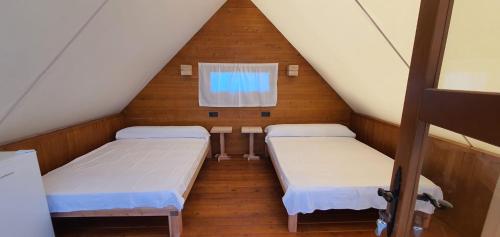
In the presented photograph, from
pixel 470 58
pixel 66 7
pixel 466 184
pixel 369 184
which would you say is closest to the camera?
pixel 470 58

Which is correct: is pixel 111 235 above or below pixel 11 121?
below

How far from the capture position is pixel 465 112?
494 mm

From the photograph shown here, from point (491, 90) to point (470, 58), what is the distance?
15 cm

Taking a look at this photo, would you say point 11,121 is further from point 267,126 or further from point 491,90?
point 267,126

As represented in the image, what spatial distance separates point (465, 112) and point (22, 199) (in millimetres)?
2190

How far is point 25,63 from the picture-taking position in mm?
1266

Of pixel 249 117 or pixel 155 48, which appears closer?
pixel 155 48

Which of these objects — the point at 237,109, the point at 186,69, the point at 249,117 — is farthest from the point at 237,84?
the point at 186,69

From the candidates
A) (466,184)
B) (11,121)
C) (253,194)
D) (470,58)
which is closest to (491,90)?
(470,58)

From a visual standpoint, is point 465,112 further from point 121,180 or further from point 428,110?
point 121,180

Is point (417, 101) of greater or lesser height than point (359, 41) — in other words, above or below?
below

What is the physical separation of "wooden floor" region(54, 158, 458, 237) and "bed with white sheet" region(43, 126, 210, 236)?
0.29 m

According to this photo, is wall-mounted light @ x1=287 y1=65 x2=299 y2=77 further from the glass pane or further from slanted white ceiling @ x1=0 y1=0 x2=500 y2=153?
the glass pane

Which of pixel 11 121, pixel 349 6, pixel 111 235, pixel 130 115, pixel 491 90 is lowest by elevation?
pixel 111 235
